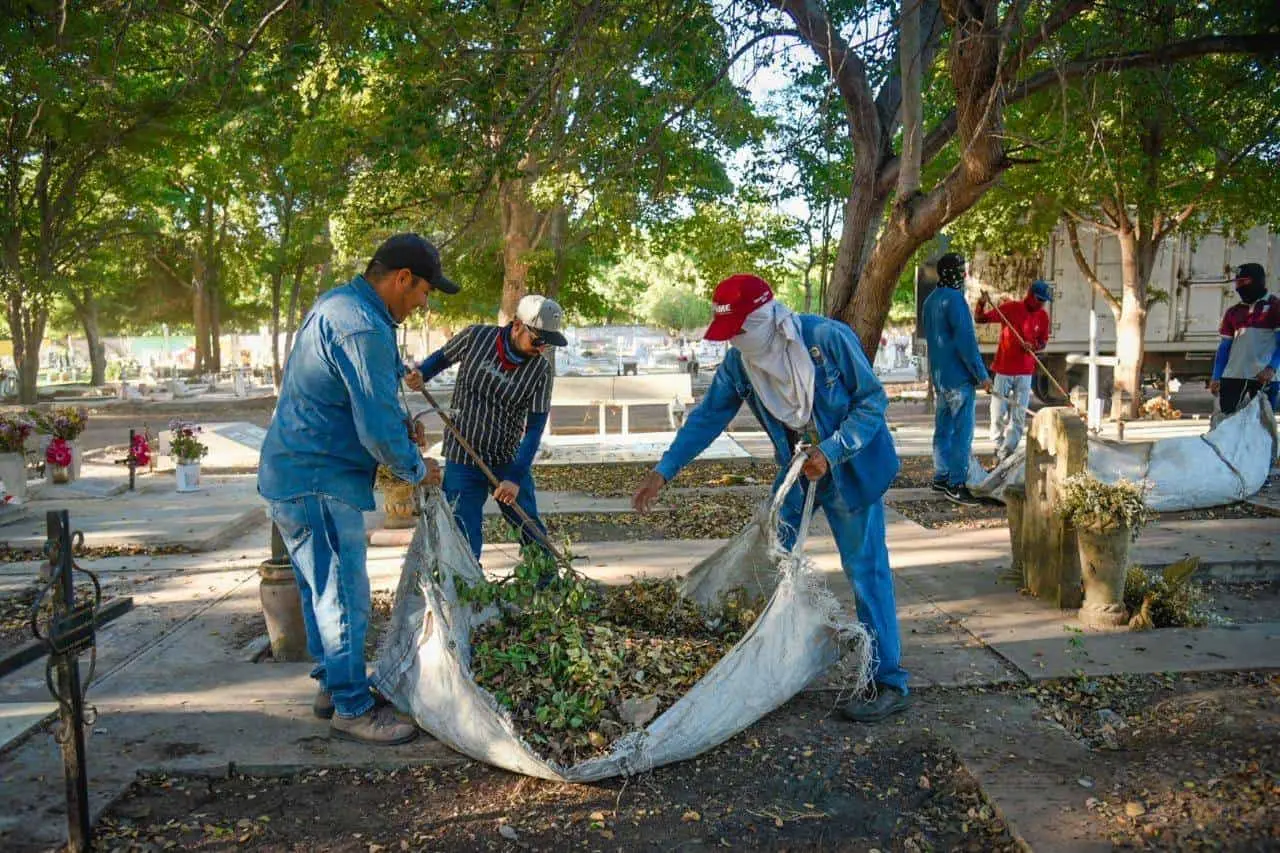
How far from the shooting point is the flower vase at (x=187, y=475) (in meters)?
9.71

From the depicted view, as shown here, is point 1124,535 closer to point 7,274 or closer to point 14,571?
point 14,571

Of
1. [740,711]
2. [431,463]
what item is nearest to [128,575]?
[431,463]

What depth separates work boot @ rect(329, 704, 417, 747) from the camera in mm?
3564

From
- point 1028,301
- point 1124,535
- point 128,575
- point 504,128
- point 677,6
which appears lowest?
point 128,575

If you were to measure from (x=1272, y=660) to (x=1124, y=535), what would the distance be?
793 millimetres

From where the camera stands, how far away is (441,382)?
3422 centimetres

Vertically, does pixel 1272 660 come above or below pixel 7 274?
below

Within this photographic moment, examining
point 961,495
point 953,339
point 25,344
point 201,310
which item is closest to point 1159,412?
point 961,495

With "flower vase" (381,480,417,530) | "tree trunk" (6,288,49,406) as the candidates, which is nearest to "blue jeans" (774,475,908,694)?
"flower vase" (381,480,417,530)

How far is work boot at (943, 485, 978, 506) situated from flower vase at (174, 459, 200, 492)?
7097 millimetres

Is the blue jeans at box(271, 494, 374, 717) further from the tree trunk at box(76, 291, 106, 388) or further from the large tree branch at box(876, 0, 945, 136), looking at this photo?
the tree trunk at box(76, 291, 106, 388)

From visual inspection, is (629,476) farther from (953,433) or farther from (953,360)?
(953,360)

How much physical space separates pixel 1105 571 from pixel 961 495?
3497 millimetres

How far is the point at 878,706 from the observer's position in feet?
12.4
